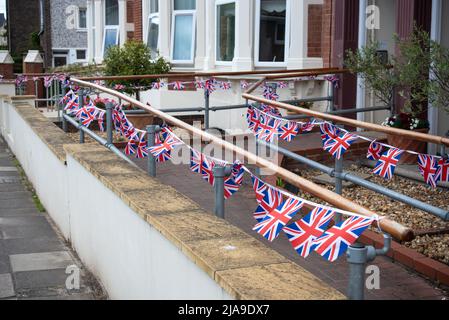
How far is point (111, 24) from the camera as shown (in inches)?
804

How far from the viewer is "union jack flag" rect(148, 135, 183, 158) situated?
15.3 ft

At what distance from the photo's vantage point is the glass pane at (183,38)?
1398 cm

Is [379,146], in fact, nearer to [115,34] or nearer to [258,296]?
[258,296]

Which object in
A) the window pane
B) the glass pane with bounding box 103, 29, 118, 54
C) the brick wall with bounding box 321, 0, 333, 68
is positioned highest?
the window pane

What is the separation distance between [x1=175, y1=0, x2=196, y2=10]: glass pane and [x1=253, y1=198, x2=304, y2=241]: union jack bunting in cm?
1124

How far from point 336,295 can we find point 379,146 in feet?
9.59

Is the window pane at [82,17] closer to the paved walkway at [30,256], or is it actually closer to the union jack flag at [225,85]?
the union jack flag at [225,85]

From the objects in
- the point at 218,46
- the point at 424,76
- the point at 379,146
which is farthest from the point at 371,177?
the point at 218,46

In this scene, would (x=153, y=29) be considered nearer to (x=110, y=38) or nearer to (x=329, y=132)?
(x=110, y=38)

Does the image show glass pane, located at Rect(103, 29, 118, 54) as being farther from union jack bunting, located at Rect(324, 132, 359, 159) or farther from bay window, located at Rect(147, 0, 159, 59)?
union jack bunting, located at Rect(324, 132, 359, 159)

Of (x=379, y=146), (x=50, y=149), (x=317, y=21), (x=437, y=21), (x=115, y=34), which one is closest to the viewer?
(x=379, y=146)

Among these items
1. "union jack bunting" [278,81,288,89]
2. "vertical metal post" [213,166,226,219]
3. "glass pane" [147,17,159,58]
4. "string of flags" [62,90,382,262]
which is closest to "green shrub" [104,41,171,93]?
"union jack bunting" [278,81,288,89]

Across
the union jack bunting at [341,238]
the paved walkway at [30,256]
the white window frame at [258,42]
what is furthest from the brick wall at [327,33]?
the union jack bunting at [341,238]

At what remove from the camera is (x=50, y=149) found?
273 inches
